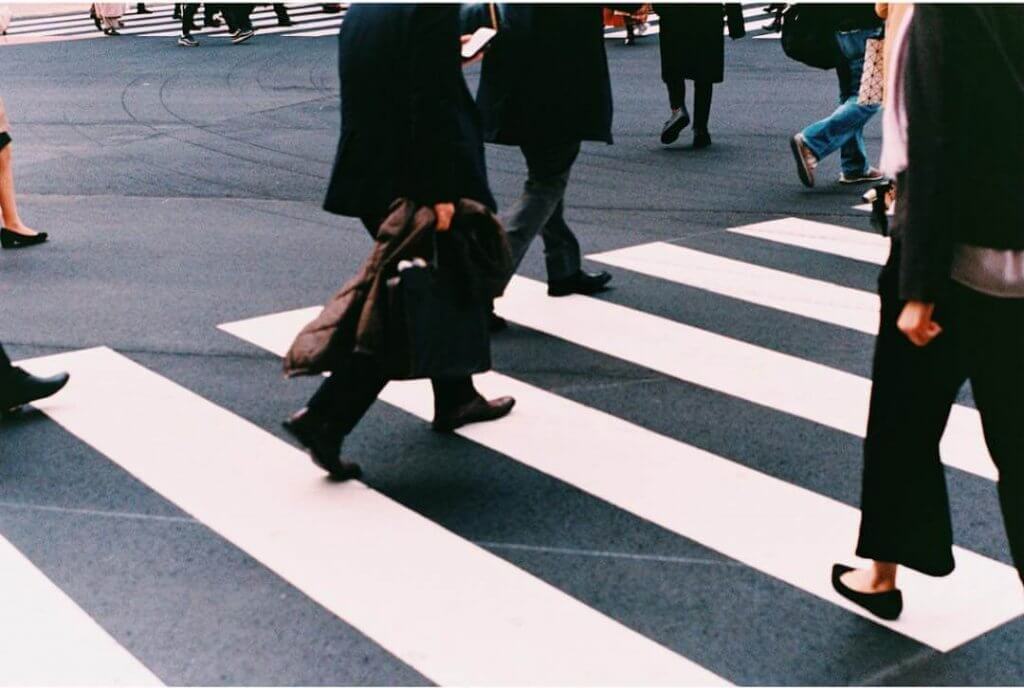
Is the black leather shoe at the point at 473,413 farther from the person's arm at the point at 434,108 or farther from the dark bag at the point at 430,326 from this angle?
the person's arm at the point at 434,108

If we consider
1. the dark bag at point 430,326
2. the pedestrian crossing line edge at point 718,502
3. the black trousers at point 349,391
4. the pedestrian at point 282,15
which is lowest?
the pedestrian at point 282,15

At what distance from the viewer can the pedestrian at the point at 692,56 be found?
11023 millimetres

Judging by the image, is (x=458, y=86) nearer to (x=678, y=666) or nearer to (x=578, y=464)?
(x=578, y=464)

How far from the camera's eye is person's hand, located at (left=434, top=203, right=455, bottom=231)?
14.9 ft

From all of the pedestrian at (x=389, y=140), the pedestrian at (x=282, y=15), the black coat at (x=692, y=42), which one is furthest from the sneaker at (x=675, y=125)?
the pedestrian at (x=282, y=15)

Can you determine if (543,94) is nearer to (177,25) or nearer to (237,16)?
(237,16)

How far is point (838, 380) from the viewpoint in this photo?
5.77 meters

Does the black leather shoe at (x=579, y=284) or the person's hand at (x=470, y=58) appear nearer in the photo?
the person's hand at (x=470, y=58)

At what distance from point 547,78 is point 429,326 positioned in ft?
7.31

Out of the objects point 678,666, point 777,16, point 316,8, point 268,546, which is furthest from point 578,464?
point 316,8

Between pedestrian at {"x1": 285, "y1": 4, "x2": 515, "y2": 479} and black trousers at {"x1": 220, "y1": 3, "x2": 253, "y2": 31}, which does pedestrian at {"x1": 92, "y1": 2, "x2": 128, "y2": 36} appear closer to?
black trousers at {"x1": 220, "y1": 3, "x2": 253, "y2": 31}

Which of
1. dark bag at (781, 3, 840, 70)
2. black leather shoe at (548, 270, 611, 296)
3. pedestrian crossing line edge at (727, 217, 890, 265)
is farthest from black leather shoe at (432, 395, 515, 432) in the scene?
dark bag at (781, 3, 840, 70)

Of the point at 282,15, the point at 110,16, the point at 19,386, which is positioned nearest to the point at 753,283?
the point at 19,386

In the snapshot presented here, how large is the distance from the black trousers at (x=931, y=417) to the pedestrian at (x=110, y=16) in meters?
25.4
